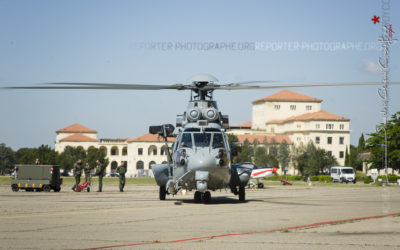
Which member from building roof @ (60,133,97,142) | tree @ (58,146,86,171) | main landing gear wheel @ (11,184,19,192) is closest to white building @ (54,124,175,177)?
building roof @ (60,133,97,142)

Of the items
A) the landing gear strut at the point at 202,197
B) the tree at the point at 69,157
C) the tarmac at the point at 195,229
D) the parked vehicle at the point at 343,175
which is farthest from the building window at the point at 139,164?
the tarmac at the point at 195,229

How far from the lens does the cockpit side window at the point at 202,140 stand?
64.4 feet

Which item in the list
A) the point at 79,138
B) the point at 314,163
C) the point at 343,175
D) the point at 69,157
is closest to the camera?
the point at 343,175

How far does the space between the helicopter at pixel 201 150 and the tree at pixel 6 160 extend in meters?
152

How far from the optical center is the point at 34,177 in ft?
100

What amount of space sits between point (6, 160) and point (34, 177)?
143424 millimetres

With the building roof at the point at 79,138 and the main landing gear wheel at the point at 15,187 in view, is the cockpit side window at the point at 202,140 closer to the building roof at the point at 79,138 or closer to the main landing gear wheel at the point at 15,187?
the main landing gear wheel at the point at 15,187

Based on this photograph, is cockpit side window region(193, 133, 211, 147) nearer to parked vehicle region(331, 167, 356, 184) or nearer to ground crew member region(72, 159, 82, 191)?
ground crew member region(72, 159, 82, 191)

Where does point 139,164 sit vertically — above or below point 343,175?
above

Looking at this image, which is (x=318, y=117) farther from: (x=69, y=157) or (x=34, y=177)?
(x=34, y=177)

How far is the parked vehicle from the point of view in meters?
77.0

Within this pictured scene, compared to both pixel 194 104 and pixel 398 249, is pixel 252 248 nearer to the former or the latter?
pixel 398 249

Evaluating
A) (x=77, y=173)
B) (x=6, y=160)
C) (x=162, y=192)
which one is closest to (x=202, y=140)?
(x=162, y=192)

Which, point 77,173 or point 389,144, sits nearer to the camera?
point 77,173
